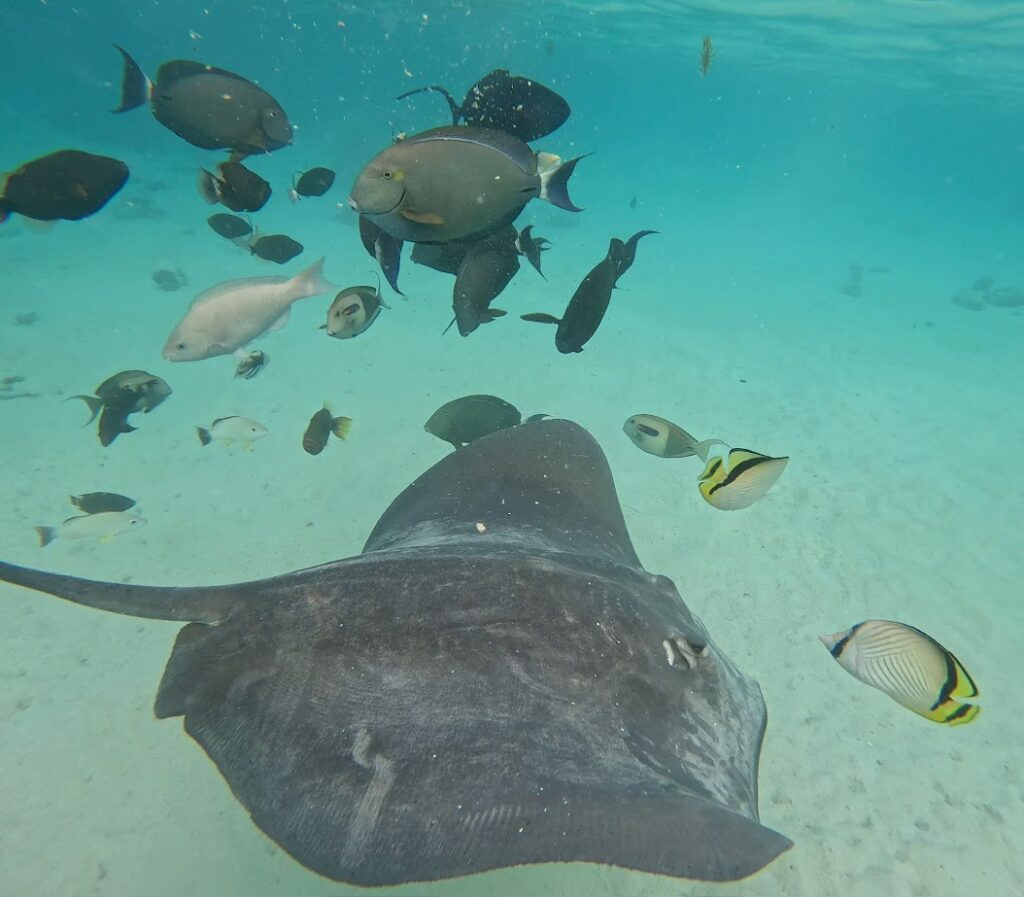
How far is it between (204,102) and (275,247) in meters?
2.09

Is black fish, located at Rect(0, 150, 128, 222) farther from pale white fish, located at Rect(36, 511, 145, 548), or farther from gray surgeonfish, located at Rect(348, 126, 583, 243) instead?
pale white fish, located at Rect(36, 511, 145, 548)

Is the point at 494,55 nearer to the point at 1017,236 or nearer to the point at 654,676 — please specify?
the point at 1017,236

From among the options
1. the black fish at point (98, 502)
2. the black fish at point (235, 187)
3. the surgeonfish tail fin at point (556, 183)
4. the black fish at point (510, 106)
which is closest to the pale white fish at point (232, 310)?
the black fish at point (235, 187)

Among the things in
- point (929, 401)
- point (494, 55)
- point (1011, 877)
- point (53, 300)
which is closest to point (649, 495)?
point (1011, 877)

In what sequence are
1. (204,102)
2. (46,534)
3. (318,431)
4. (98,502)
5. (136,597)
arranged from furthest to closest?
(318,431) → (98,502) → (46,534) → (204,102) → (136,597)

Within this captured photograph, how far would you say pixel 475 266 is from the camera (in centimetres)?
404

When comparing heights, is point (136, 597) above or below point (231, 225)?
above

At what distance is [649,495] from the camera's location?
8039 millimetres

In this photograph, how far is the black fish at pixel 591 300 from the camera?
4.45m

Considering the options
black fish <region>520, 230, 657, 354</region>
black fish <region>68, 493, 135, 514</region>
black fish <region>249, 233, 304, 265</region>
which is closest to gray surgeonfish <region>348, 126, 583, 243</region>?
black fish <region>520, 230, 657, 354</region>

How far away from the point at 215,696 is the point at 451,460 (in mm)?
2400

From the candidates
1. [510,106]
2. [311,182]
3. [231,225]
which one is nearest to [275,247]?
[231,225]

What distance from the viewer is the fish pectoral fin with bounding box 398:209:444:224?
3.13 m

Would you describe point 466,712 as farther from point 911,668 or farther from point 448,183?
point 448,183
